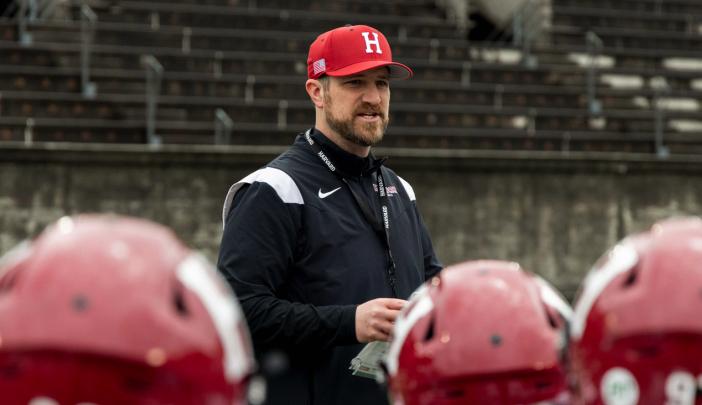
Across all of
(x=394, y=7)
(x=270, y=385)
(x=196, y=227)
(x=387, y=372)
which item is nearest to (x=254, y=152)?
(x=196, y=227)

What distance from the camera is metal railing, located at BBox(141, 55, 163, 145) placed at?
39.5ft

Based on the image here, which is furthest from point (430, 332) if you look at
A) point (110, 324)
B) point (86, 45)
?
point (86, 45)

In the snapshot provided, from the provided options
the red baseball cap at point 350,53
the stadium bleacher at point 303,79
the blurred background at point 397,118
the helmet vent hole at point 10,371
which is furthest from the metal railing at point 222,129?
the helmet vent hole at point 10,371

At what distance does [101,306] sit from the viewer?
1.95m

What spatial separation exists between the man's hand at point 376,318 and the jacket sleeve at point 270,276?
0.20 feet

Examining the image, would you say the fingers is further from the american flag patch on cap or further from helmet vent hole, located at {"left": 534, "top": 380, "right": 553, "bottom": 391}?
helmet vent hole, located at {"left": 534, "top": 380, "right": 553, "bottom": 391}

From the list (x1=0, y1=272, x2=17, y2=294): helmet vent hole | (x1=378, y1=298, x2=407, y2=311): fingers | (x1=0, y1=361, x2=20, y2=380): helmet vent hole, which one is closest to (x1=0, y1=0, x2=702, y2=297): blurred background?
(x1=378, y1=298, x2=407, y2=311): fingers

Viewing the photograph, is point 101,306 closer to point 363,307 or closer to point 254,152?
point 363,307

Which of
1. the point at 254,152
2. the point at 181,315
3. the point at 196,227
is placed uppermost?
the point at 181,315

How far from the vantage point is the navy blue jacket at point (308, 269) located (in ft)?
12.4

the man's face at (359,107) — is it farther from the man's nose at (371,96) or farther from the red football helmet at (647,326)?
the red football helmet at (647,326)

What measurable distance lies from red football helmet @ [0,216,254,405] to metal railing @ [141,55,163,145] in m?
10.1

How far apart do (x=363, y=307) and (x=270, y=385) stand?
1.58 ft

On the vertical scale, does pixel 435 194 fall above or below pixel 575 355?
below
